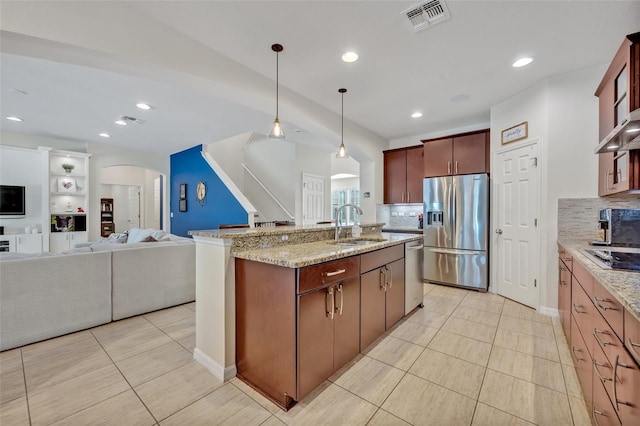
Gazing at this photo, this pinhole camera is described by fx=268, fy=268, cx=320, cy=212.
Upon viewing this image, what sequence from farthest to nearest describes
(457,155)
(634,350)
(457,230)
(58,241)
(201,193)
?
(201,193)
(58,241)
(457,155)
(457,230)
(634,350)

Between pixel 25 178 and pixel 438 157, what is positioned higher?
pixel 438 157

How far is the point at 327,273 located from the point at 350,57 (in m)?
2.07

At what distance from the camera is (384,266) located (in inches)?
97.9

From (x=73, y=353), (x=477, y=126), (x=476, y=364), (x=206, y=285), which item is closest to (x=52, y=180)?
(x=73, y=353)

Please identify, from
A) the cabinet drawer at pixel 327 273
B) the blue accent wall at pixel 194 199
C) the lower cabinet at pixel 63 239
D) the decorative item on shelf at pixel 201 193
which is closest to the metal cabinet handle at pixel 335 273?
the cabinet drawer at pixel 327 273

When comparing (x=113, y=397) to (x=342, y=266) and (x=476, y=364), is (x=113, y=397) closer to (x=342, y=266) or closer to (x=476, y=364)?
(x=342, y=266)

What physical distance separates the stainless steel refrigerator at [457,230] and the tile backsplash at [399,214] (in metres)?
0.77

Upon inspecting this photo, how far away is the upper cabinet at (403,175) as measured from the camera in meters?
4.85

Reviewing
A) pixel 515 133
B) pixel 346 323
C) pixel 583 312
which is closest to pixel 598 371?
pixel 583 312

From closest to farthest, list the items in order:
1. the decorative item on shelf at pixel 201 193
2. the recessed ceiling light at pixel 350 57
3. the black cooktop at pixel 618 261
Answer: the black cooktop at pixel 618 261 → the recessed ceiling light at pixel 350 57 → the decorative item on shelf at pixel 201 193

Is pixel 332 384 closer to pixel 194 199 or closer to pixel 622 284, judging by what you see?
pixel 622 284

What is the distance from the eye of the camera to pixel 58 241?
5602mm

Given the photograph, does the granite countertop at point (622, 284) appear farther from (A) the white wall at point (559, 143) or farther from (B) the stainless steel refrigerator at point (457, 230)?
(B) the stainless steel refrigerator at point (457, 230)

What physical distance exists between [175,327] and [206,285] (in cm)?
117
